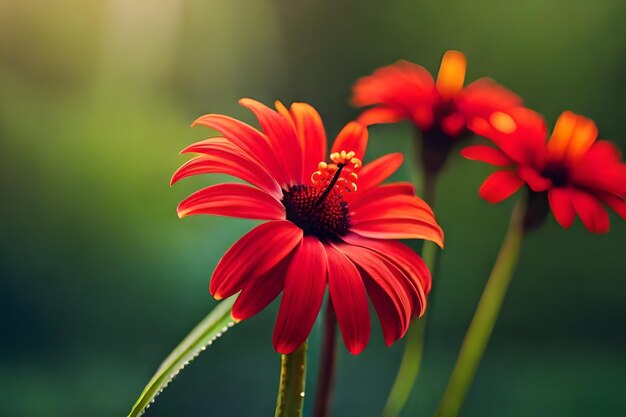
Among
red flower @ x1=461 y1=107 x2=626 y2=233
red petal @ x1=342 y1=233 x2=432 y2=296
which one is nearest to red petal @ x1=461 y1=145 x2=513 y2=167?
red flower @ x1=461 y1=107 x2=626 y2=233

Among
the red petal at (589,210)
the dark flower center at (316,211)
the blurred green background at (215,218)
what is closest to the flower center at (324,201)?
the dark flower center at (316,211)

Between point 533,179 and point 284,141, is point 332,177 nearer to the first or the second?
point 284,141

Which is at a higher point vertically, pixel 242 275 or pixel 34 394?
pixel 242 275

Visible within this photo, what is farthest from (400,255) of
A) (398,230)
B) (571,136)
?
(571,136)

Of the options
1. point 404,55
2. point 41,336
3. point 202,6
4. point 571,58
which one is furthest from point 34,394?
point 571,58

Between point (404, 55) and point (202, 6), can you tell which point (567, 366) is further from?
point (202, 6)

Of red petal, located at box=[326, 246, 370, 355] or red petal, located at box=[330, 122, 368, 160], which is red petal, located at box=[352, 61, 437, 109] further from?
red petal, located at box=[326, 246, 370, 355]
